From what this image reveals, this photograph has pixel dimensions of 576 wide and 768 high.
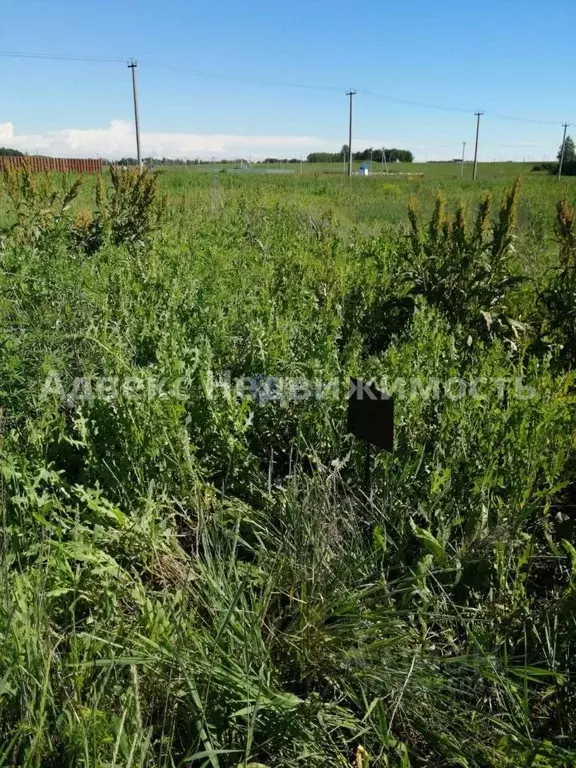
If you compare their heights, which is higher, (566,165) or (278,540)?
(566,165)

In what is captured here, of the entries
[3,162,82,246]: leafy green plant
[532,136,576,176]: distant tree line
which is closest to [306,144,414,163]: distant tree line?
[532,136,576,176]: distant tree line

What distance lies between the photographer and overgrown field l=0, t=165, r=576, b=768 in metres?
1.46

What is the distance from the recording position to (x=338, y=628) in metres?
1.67

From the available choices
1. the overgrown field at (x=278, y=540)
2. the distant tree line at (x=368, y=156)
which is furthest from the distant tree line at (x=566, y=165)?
the overgrown field at (x=278, y=540)

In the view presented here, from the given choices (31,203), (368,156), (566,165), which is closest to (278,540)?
(31,203)

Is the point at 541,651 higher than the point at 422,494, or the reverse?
the point at 422,494

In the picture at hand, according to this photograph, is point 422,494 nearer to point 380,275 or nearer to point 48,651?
point 48,651

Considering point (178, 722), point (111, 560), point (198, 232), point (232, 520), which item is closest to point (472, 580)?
point (232, 520)

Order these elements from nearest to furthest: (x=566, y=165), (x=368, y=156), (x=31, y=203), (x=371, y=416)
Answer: (x=371, y=416), (x=31, y=203), (x=566, y=165), (x=368, y=156)

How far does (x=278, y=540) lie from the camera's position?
2.00 meters

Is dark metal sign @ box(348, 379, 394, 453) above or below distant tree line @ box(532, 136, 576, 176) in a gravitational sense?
below

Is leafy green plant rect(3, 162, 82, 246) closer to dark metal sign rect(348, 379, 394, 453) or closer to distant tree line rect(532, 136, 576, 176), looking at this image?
dark metal sign rect(348, 379, 394, 453)

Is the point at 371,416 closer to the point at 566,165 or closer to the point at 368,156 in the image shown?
the point at 566,165

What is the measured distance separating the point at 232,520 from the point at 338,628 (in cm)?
63
